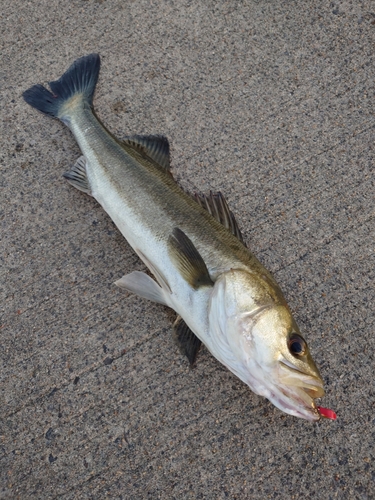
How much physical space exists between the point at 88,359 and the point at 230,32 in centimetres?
271

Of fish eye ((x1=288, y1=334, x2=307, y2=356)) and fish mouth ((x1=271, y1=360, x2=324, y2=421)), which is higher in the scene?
fish eye ((x1=288, y1=334, x2=307, y2=356))

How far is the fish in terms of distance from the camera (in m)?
2.09

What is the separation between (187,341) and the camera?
2.58 meters

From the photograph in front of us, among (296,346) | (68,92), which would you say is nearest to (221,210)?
(296,346)

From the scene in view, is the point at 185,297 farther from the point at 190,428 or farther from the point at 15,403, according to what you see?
the point at 15,403

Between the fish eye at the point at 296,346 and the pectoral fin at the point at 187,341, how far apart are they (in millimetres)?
637

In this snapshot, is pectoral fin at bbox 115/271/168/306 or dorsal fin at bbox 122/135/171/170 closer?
pectoral fin at bbox 115/271/168/306

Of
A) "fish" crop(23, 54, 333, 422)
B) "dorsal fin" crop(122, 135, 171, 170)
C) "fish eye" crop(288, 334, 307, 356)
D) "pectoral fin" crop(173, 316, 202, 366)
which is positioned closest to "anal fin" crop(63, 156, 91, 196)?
"fish" crop(23, 54, 333, 422)

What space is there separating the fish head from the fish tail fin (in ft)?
5.60

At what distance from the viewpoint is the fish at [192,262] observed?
6.84 feet

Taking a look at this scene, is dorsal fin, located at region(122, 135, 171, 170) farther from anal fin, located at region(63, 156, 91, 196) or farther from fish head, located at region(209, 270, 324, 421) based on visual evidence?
fish head, located at region(209, 270, 324, 421)

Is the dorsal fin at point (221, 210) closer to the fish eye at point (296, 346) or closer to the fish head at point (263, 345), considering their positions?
the fish head at point (263, 345)

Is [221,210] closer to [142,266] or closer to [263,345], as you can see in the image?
[142,266]

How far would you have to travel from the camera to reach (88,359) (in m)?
2.68
